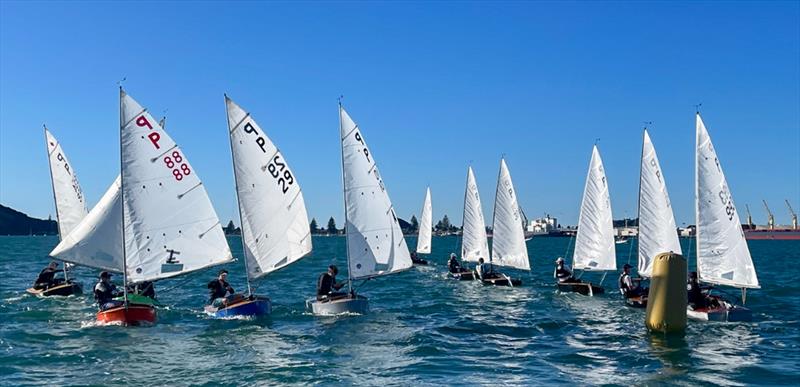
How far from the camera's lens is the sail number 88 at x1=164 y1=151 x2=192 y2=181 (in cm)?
2550

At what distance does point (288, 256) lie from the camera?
28.0 m

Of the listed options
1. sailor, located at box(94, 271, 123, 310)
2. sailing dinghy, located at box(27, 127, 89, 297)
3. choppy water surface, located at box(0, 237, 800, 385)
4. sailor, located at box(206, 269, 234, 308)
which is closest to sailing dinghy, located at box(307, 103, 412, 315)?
choppy water surface, located at box(0, 237, 800, 385)

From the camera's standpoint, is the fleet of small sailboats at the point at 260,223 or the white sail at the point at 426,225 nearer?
the fleet of small sailboats at the point at 260,223

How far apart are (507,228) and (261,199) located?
20707 mm

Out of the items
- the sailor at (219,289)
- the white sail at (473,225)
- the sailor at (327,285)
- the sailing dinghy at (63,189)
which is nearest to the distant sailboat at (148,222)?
the sailor at (219,289)

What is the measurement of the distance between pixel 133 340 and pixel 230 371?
5.31m

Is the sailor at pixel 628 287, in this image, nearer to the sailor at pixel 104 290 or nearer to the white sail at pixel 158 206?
the white sail at pixel 158 206

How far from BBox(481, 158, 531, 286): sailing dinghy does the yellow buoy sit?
21.6 metres

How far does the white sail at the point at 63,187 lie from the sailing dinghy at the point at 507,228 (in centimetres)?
2293

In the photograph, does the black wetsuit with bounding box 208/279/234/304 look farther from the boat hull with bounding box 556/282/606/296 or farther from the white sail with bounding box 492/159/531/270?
the white sail with bounding box 492/159/531/270

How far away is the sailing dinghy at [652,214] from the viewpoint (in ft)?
107

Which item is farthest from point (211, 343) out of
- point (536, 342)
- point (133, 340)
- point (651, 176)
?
point (651, 176)

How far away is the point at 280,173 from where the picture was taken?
27.5m

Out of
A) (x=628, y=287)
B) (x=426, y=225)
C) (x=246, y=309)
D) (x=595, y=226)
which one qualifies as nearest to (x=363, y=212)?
(x=246, y=309)
